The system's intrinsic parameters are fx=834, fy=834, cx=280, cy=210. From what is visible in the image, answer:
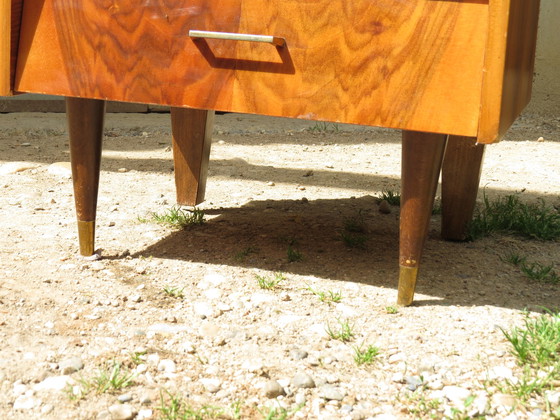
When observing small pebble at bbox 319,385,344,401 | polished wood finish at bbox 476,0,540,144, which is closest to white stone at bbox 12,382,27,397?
small pebble at bbox 319,385,344,401

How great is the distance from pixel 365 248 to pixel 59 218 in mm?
1022

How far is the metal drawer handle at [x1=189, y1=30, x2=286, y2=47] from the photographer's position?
181 cm

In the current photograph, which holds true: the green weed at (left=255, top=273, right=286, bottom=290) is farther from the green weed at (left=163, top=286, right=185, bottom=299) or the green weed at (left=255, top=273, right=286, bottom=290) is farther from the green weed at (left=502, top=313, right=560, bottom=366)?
the green weed at (left=502, top=313, right=560, bottom=366)

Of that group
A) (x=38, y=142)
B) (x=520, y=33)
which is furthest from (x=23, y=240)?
(x=38, y=142)

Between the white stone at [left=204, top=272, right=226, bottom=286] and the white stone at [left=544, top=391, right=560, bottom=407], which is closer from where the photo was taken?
the white stone at [left=544, top=391, right=560, bottom=407]

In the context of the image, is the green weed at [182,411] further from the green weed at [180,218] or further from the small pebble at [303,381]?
the green weed at [180,218]

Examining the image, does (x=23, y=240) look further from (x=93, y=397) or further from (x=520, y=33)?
(x=520, y=33)

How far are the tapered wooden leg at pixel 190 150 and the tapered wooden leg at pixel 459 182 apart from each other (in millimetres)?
831

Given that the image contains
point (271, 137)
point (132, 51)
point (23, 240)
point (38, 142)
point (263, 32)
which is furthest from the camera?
point (271, 137)

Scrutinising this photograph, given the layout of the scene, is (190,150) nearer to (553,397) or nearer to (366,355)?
(366,355)

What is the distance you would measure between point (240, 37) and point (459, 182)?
1.02 meters

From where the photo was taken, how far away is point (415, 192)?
1.90 m

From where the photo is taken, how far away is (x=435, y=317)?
1.95m

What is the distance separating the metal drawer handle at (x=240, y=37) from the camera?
1813mm
